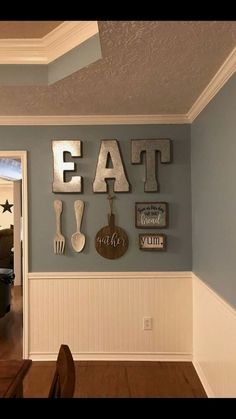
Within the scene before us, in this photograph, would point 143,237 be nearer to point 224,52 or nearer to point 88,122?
point 88,122

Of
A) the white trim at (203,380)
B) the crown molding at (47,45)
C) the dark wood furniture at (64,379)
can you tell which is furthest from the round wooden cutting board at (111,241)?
the dark wood furniture at (64,379)

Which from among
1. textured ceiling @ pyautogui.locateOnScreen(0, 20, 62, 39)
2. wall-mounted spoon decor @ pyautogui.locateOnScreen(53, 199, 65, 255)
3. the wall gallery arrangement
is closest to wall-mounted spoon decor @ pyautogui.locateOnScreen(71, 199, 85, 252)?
the wall gallery arrangement

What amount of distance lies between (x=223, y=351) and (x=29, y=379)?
1728 millimetres

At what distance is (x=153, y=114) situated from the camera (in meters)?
2.98

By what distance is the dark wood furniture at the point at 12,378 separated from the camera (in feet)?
3.87

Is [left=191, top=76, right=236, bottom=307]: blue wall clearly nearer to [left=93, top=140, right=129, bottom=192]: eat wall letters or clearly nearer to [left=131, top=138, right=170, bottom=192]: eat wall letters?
[left=131, top=138, right=170, bottom=192]: eat wall letters

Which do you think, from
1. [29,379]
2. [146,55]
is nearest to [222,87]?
[146,55]

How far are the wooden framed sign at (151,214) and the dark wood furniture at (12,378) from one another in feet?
6.01

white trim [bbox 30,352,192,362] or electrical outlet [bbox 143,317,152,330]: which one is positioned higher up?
electrical outlet [bbox 143,317,152,330]

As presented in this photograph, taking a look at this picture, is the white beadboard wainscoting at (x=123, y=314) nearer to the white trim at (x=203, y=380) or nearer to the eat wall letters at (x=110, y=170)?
the white trim at (x=203, y=380)

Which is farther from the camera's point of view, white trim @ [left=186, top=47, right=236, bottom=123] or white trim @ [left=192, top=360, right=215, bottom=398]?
white trim @ [left=192, top=360, right=215, bottom=398]

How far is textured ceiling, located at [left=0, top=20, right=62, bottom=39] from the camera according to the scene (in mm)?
1850

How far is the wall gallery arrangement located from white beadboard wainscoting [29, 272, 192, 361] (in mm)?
288
